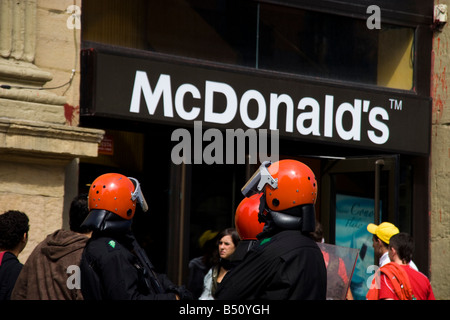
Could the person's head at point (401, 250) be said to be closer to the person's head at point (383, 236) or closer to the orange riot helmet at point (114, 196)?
the person's head at point (383, 236)

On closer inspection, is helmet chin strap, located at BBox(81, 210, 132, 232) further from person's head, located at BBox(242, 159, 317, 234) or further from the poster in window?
the poster in window

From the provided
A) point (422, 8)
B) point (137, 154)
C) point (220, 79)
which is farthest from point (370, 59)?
point (137, 154)

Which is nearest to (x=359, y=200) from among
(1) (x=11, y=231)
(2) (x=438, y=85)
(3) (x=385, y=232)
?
(2) (x=438, y=85)

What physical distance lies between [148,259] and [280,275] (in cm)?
116

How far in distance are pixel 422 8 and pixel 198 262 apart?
4.35 m

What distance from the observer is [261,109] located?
927 cm

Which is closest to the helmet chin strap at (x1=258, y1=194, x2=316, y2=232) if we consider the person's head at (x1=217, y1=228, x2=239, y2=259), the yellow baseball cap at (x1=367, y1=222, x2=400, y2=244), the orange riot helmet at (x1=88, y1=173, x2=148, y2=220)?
the orange riot helmet at (x1=88, y1=173, x2=148, y2=220)

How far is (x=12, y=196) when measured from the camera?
24.7ft

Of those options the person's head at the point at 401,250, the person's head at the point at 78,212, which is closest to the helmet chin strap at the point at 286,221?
the person's head at the point at 78,212

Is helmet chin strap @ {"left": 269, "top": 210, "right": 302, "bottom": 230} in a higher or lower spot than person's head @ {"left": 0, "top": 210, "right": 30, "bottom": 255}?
higher

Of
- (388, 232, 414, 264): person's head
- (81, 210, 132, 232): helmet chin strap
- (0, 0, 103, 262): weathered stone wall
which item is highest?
(0, 0, 103, 262): weathered stone wall

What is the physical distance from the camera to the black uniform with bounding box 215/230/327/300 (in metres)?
4.09

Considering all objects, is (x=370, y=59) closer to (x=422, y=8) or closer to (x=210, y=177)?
(x=422, y=8)

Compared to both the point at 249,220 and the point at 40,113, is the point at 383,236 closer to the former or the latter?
the point at 249,220
